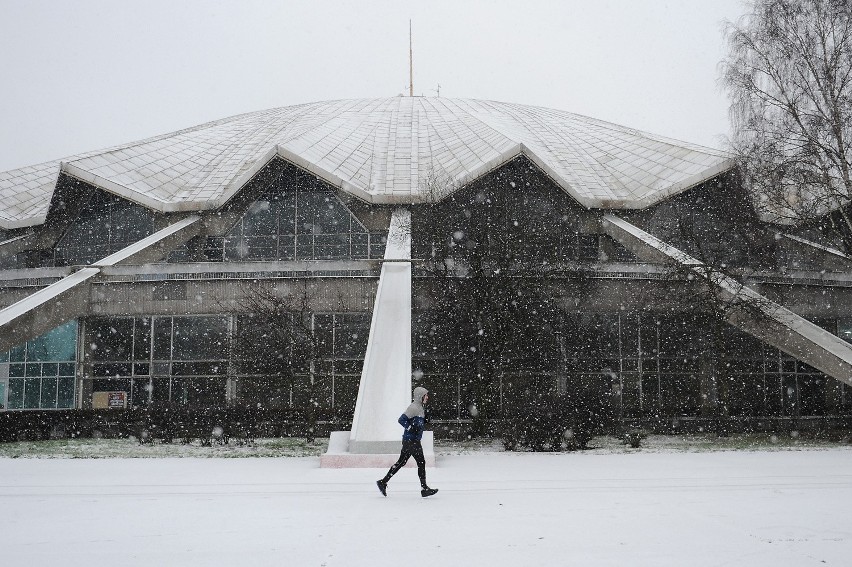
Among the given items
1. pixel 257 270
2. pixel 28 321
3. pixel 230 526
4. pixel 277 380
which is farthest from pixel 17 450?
pixel 230 526

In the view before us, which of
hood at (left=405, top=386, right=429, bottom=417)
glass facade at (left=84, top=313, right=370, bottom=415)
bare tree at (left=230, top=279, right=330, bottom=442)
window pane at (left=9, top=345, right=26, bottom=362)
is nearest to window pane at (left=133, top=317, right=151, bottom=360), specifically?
glass facade at (left=84, top=313, right=370, bottom=415)

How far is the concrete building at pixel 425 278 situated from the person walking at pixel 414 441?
715 cm

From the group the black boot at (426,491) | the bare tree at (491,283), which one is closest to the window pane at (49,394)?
the bare tree at (491,283)

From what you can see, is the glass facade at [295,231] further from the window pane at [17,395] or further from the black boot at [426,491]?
the black boot at [426,491]

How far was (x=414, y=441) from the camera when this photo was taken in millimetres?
9328

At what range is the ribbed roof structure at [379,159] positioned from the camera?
81.9 feet

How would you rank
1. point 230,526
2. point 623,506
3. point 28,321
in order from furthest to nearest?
1. point 28,321
2. point 623,506
3. point 230,526

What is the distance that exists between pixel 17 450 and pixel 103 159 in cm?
1367

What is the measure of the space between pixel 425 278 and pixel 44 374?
39.9 ft

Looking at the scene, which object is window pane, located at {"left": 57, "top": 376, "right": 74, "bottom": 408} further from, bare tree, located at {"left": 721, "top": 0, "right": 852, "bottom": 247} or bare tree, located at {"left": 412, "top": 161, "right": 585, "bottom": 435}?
A: bare tree, located at {"left": 721, "top": 0, "right": 852, "bottom": 247}

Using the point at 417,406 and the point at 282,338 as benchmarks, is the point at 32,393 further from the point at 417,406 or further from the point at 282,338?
the point at 417,406

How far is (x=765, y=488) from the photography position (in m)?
9.57

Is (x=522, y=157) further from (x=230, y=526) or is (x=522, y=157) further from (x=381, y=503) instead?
(x=230, y=526)

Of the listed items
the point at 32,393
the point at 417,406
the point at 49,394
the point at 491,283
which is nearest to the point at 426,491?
the point at 417,406
